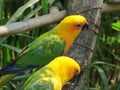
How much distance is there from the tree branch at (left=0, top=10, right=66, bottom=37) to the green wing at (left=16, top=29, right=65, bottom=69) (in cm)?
9

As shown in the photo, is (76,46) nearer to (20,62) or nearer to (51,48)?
(51,48)

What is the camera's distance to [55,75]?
1.74 meters

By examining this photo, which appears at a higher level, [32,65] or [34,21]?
[34,21]

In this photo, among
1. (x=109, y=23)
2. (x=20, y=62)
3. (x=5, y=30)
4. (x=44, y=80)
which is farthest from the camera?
(x=109, y=23)

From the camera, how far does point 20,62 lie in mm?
1989

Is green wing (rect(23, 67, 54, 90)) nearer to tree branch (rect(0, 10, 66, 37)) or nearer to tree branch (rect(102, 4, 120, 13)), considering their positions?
tree branch (rect(0, 10, 66, 37))

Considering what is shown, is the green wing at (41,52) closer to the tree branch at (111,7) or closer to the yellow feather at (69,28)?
the yellow feather at (69,28)

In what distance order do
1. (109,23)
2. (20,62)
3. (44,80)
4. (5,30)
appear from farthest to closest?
(109,23) < (20,62) < (5,30) < (44,80)

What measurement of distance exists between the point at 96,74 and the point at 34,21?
36.6 inches

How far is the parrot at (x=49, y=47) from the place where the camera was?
198 cm

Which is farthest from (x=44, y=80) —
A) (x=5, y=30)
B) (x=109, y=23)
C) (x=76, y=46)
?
(x=109, y=23)

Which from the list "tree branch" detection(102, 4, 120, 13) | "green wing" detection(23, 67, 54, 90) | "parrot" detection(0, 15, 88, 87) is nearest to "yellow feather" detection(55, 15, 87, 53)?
"parrot" detection(0, 15, 88, 87)

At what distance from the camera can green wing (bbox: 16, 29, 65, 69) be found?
2.00 meters

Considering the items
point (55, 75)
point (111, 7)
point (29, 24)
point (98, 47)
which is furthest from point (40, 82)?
point (98, 47)
